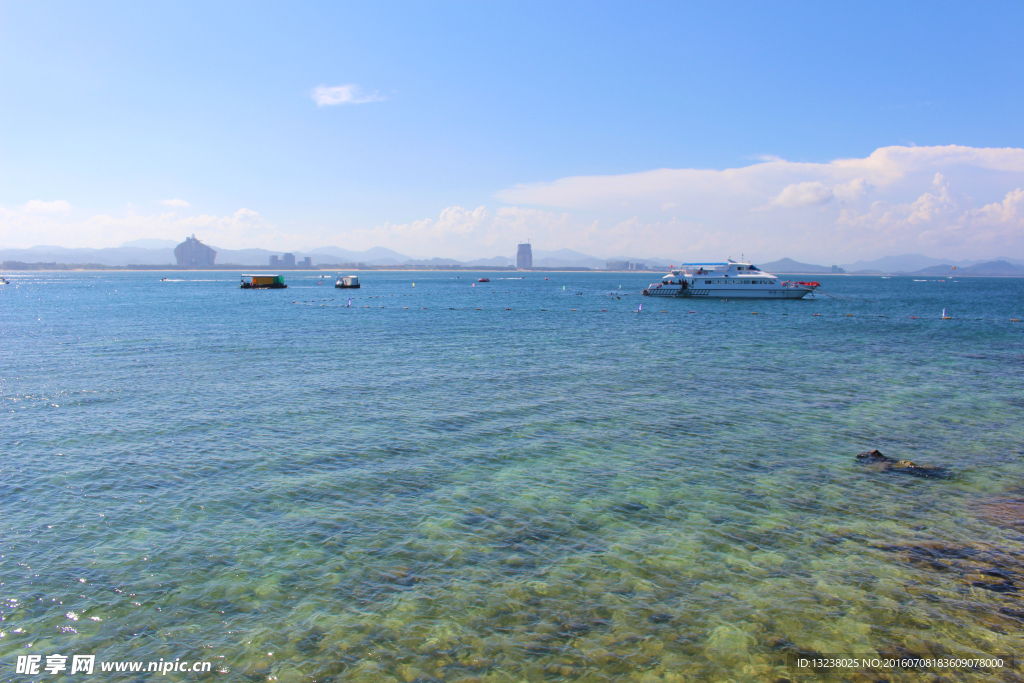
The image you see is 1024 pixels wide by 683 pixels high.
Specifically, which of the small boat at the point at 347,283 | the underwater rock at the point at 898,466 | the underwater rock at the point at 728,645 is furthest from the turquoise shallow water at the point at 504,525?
the small boat at the point at 347,283

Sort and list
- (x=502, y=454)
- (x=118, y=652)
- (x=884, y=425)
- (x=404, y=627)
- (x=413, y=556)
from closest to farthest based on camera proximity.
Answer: (x=118, y=652)
(x=404, y=627)
(x=413, y=556)
(x=502, y=454)
(x=884, y=425)

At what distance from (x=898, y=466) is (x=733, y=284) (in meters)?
104

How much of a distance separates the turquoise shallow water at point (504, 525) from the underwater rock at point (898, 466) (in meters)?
0.49

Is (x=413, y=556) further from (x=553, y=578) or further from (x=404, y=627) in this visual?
→ (x=553, y=578)

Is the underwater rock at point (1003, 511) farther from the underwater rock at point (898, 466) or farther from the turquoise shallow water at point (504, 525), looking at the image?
the underwater rock at point (898, 466)

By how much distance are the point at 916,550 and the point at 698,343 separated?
3856 cm

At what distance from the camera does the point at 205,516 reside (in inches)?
557

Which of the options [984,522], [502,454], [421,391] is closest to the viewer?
[984,522]

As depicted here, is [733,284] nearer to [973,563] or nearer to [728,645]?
[973,563]

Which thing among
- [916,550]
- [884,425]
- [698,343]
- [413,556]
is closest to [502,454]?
[413,556]

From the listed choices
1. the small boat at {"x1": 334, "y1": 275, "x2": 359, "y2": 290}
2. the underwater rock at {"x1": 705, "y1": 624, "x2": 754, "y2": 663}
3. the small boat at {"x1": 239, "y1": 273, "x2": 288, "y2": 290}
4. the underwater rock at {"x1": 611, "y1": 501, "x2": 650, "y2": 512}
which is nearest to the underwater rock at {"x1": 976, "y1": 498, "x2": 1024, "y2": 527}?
the underwater rock at {"x1": 611, "y1": 501, "x2": 650, "y2": 512}

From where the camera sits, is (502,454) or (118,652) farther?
(502,454)

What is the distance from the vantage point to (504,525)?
45.5 ft

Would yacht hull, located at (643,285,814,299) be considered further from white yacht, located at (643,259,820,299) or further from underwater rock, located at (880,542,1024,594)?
underwater rock, located at (880,542,1024,594)
